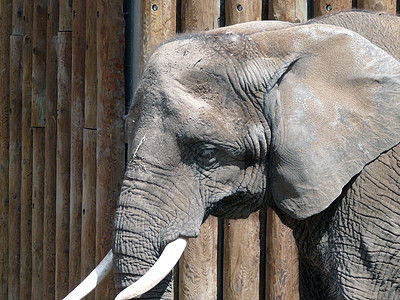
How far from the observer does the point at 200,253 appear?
4.18 meters

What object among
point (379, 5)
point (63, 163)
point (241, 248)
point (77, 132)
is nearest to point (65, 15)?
point (77, 132)

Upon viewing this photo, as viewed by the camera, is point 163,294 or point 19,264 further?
point 19,264

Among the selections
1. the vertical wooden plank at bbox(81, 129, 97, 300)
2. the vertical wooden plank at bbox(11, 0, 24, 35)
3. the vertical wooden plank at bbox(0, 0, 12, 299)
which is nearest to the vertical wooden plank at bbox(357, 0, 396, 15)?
the vertical wooden plank at bbox(81, 129, 97, 300)

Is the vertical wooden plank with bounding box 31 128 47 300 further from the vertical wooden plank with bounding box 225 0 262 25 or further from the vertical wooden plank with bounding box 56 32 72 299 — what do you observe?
the vertical wooden plank with bounding box 225 0 262 25

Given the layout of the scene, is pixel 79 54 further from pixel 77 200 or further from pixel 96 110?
pixel 77 200

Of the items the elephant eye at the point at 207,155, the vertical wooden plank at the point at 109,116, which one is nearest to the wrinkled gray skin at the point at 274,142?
the elephant eye at the point at 207,155

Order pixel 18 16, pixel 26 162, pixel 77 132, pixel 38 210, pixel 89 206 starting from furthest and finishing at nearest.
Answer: pixel 18 16 → pixel 26 162 → pixel 38 210 → pixel 77 132 → pixel 89 206

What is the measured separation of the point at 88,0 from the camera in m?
4.71

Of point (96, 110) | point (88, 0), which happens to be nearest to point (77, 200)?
point (96, 110)

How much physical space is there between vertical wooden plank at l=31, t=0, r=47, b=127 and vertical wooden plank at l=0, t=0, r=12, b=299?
0.58 metres

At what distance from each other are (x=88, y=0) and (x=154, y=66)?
2.20 m

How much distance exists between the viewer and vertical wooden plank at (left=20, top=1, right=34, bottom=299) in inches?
223

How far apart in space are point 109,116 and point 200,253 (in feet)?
3.05

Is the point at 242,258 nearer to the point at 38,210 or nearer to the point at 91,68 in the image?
the point at 91,68
